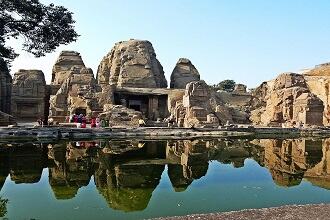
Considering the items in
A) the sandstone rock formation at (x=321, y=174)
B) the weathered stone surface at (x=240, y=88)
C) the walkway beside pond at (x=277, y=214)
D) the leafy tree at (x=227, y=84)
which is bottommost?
the sandstone rock formation at (x=321, y=174)

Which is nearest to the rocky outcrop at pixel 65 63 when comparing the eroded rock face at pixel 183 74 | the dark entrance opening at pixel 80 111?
the eroded rock face at pixel 183 74

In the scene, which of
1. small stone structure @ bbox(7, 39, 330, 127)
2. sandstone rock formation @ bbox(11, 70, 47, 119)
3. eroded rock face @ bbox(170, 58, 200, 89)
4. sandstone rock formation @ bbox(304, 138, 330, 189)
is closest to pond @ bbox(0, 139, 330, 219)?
sandstone rock formation @ bbox(304, 138, 330, 189)

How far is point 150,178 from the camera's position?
13312 mm

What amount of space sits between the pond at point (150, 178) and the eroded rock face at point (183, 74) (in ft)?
98.9

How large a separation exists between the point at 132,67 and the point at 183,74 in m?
7.87

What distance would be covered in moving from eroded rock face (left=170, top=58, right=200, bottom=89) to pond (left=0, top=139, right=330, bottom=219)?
3014 cm

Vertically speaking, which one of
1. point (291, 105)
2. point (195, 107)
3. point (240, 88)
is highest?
point (240, 88)

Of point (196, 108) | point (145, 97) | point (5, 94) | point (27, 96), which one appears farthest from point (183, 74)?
point (5, 94)

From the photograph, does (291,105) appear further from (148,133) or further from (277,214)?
(277,214)

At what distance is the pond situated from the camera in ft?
31.4

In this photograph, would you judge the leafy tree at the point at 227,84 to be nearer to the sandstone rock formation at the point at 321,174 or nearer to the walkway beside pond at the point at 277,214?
the sandstone rock formation at the point at 321,174

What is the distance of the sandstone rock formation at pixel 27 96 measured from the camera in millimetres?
39781

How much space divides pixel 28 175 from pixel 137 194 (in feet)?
16.6

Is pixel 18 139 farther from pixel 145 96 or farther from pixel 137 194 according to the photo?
pixel 145 96
